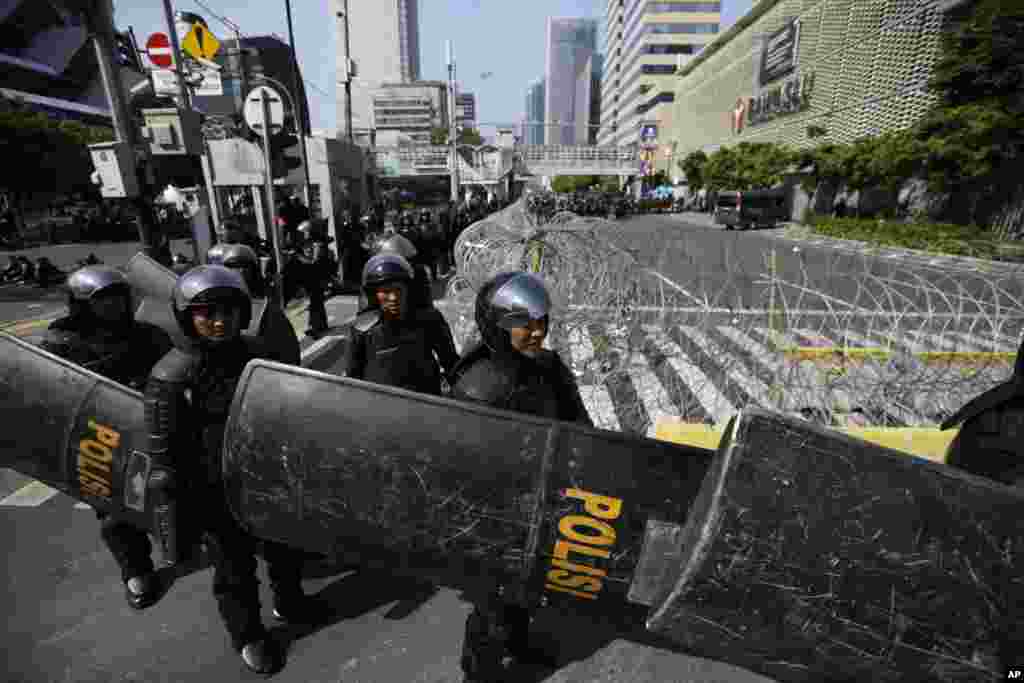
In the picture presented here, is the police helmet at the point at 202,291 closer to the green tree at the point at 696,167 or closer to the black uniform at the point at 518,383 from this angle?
the black uniform at the point at 518,383

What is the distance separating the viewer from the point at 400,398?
1.54 m

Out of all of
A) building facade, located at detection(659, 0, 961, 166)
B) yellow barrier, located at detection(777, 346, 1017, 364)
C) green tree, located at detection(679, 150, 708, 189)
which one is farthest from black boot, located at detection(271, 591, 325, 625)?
green tree, located at detection(679, 150, 708, 189)

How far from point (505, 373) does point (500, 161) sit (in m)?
45.2

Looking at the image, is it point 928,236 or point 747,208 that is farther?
point 747,208

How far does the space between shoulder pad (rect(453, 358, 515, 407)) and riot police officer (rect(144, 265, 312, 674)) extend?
3.25ft

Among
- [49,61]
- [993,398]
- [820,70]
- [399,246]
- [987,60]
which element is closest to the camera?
[993,398]

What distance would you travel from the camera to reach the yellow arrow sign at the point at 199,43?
23.8 feet

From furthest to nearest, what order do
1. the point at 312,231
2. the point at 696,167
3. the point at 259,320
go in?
the point at 696,167 < the point at 312,231 < the point at 259,320

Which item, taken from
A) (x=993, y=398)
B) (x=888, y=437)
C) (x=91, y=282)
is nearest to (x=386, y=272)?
(x=91, y=282)

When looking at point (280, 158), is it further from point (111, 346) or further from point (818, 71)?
point (818, 71)

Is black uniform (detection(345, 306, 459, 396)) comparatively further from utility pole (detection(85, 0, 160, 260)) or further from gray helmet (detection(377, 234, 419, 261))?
utility pole (detection(85, 0, 160, 260))

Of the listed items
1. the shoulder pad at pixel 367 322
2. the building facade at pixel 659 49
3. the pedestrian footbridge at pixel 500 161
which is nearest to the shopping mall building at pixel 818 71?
the pedestrian footbridge at pixel 500 161

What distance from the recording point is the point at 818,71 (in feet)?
118

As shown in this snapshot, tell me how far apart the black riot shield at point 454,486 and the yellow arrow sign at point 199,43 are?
314 inches
